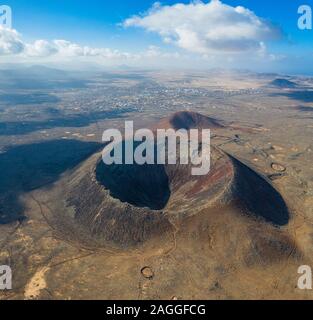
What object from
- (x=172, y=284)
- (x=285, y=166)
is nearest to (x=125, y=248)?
(x=172, y=284)

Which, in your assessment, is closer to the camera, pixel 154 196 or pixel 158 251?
pixel 158 251

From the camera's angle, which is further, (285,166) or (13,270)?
(285,166)

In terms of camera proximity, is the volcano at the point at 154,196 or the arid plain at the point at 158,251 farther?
the volcano at the point at 154,196

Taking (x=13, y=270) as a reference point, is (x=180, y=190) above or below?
above

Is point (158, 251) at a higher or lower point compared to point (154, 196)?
lower

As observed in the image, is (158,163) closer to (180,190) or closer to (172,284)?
(180,190)

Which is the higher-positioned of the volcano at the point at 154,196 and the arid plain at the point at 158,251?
the volcano at the point at 154,196

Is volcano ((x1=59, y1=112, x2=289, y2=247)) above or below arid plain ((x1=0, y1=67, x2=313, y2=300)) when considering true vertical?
above

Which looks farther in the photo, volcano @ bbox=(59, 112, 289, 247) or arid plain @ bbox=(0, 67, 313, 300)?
volcano @ bbox=(59, 112, 289, 247)
